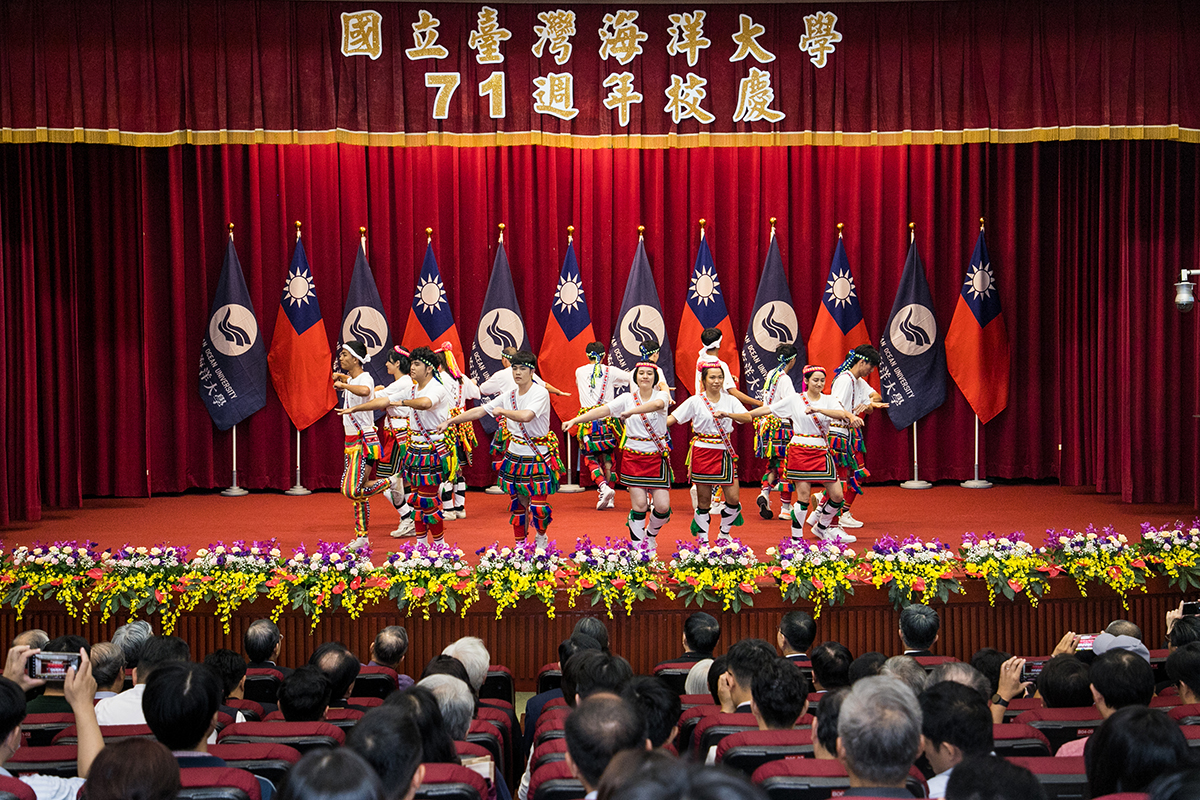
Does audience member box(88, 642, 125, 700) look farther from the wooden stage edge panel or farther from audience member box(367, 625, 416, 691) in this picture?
the wooden stage edge panel

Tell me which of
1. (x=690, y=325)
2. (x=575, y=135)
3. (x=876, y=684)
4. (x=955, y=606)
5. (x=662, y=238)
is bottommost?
(x=955, y=606)

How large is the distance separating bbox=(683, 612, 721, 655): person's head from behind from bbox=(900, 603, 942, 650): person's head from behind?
0.79 metres

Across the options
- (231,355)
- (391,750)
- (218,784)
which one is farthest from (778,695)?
(231,355)

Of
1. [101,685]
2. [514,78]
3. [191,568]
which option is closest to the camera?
[101,685]

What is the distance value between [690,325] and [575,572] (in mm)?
4609

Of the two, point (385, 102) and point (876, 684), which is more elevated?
point (385, 102)

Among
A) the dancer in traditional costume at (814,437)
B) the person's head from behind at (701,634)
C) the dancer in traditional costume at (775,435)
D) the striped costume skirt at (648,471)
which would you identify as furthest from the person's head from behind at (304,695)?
the dancer in traditional costume at (775,435)

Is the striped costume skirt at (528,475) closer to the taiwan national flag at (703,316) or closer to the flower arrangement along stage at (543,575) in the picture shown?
the flower arrangement along stage at (543,575)

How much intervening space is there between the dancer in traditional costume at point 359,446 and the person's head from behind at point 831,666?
12.3ft

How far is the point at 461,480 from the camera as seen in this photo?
8.54 metres

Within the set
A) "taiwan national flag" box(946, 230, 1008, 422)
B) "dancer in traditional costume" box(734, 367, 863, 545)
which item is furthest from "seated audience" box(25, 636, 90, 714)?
"taiwan national flag" box(946, 230, 1008, 422)

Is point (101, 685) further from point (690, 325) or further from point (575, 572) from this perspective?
point (690, 325)

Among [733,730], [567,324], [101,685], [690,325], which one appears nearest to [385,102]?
[567,324]

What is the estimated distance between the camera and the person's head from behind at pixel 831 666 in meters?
3.90
